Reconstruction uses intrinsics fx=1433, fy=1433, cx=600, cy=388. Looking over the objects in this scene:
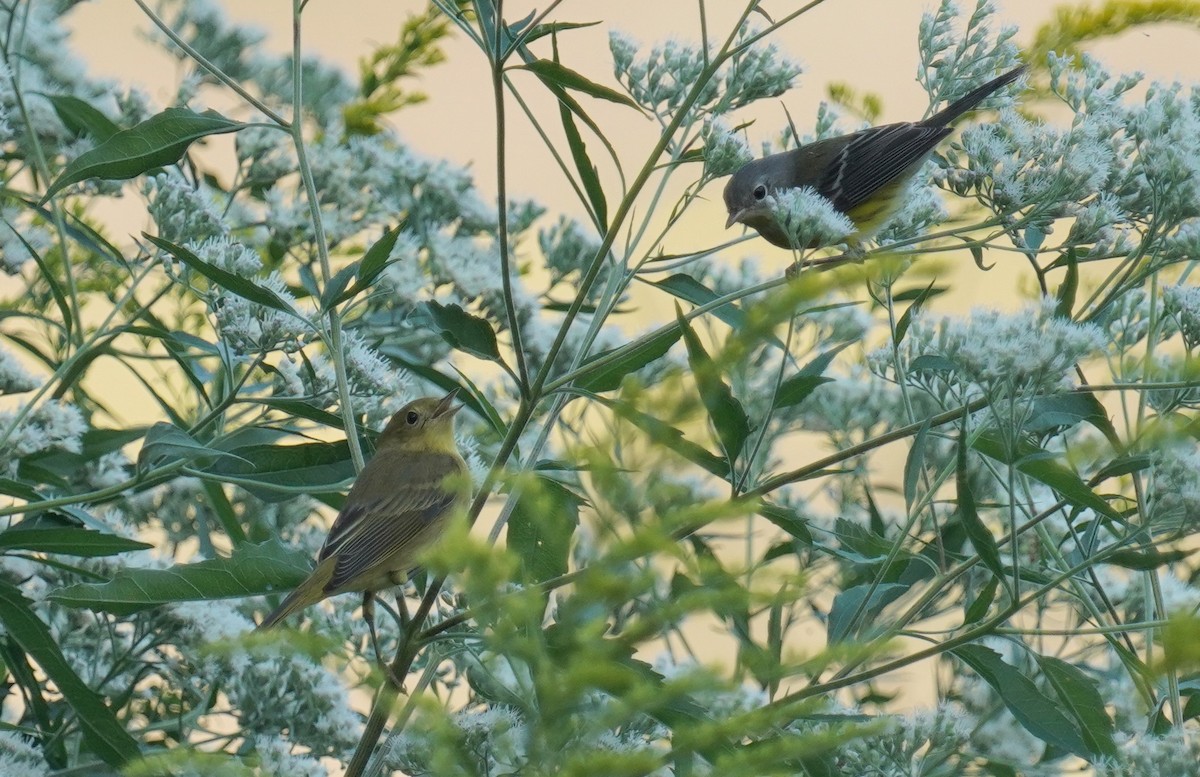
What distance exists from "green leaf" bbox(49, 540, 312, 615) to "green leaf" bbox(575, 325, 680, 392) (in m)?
0.48

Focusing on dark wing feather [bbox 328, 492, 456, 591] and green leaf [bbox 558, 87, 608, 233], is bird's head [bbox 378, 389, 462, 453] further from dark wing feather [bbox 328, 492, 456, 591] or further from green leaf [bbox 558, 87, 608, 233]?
green leaf [bbox 558, 87, 608, 233]

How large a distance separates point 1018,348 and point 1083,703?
50 cm

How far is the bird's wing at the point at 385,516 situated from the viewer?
233cm

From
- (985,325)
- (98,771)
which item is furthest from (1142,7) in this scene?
(98,771)

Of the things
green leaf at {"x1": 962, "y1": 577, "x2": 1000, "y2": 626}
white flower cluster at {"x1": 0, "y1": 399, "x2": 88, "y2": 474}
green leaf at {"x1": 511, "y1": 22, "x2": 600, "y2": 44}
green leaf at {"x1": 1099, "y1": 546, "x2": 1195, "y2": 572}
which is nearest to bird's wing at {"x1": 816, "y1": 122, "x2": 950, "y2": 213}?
green leaf at {"x1": 511, "y1": 22, "x2": 600, "y2": 44}

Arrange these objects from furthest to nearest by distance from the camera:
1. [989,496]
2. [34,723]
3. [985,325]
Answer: [989,496]
[34,723]
[985,325]

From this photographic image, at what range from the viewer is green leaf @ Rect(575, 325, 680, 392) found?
6.28ft

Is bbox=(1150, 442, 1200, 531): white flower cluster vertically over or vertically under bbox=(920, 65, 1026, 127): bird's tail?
under

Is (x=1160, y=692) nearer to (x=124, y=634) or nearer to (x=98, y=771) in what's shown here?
(x=98, y=771)

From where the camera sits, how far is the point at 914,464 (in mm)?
1895

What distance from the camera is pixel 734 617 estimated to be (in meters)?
2.57

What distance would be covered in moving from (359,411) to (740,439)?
0.90m

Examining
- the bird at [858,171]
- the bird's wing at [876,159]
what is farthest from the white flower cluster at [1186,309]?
the bird's wing at [876,159]

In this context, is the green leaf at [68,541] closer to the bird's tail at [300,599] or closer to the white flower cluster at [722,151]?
the bird's tail at [300,599]
